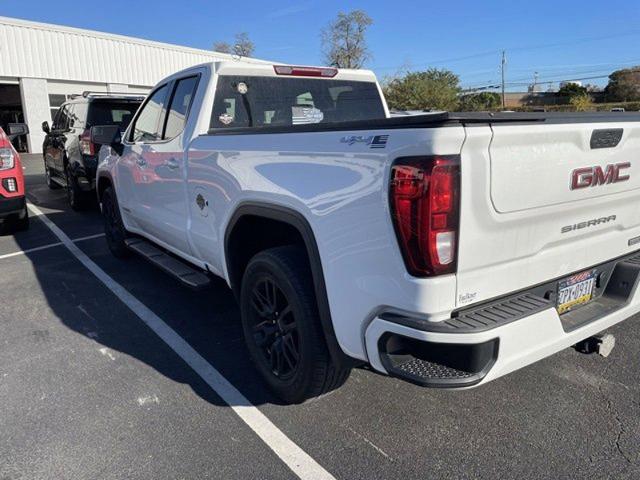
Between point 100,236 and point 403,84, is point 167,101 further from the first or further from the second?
point 403,84

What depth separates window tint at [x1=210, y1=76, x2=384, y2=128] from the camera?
384 centimetres

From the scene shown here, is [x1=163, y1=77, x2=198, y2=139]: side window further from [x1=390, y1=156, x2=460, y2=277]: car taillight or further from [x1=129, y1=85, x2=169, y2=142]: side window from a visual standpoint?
[x1=390, y1=156, x2=460, y2=277]: car taillight

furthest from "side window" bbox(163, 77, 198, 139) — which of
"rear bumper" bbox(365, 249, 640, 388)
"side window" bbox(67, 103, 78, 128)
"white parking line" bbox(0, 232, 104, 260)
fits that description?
"side window" bbox(67, 103, 78, 128)

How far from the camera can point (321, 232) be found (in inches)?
92.7

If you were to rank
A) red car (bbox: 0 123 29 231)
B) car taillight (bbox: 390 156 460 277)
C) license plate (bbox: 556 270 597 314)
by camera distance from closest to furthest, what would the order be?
car taillight (bbox: 390 156 460 277) < license plate (bbox: 556 270 597 314) < red car (bbox: 0 123 29 231)

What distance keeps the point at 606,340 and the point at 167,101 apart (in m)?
3.71

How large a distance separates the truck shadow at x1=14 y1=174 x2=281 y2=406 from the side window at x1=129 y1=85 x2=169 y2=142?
1.47 m

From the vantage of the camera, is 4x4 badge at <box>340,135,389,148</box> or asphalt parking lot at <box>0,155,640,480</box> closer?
4x4 badge at <box>340,135,389,148</box>

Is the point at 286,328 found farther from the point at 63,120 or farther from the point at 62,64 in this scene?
the point at 62,64

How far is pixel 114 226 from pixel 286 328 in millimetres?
3871

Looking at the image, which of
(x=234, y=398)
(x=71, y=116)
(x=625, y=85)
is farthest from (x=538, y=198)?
(x=625, y=85)

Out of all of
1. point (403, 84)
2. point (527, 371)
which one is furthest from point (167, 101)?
point (403, 84)

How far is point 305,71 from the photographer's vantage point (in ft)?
13.9

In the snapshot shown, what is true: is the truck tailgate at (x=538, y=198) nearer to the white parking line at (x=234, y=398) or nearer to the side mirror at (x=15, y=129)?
the white parking line at (x=234, y=398)
